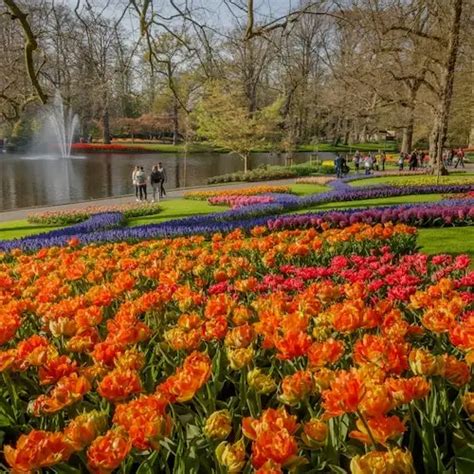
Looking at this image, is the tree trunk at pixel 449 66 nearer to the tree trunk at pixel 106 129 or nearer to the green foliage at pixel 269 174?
the green foliage at pixel 269 174

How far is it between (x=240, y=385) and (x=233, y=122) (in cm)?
3317

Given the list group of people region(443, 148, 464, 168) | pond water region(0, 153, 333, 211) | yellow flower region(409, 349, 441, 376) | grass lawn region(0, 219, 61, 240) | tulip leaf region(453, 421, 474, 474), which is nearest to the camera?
tulip leaf region(453, 421, 474, 474)

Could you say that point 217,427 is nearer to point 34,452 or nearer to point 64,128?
point 34,452

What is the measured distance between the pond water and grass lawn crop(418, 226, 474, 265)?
17.4 m

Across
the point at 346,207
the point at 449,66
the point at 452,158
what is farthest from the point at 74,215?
the point at 452,158

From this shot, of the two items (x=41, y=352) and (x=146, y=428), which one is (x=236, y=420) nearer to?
(x=146, y=428)

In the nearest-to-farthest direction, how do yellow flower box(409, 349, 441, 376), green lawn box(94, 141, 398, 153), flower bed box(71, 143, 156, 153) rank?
yellow flower box(409, 349, 441, 376)
flower bed box(71, 143, 156, 153)
green lawn box(94, 141, 398, 153)

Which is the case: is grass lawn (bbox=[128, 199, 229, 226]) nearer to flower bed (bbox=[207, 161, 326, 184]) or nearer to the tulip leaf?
flower bed (bbox=[207, 161, 326, 184])

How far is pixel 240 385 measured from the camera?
2.15 meters

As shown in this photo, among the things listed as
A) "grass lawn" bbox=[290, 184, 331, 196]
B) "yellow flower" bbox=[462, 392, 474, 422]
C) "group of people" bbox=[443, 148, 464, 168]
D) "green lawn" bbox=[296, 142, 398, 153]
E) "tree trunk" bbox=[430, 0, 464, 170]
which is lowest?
"grass lawn" bbox=[290, 184, 331, 196]

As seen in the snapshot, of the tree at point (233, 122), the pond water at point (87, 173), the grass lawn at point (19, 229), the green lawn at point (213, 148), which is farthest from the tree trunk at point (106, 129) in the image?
the grass lawn at point (19, 229)

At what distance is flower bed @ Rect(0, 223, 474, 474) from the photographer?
1543mm

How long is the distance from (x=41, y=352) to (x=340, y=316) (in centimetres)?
125

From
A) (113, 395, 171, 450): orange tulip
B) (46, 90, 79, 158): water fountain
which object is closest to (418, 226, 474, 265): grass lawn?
(113, 395, 171, 450): orange tulip
